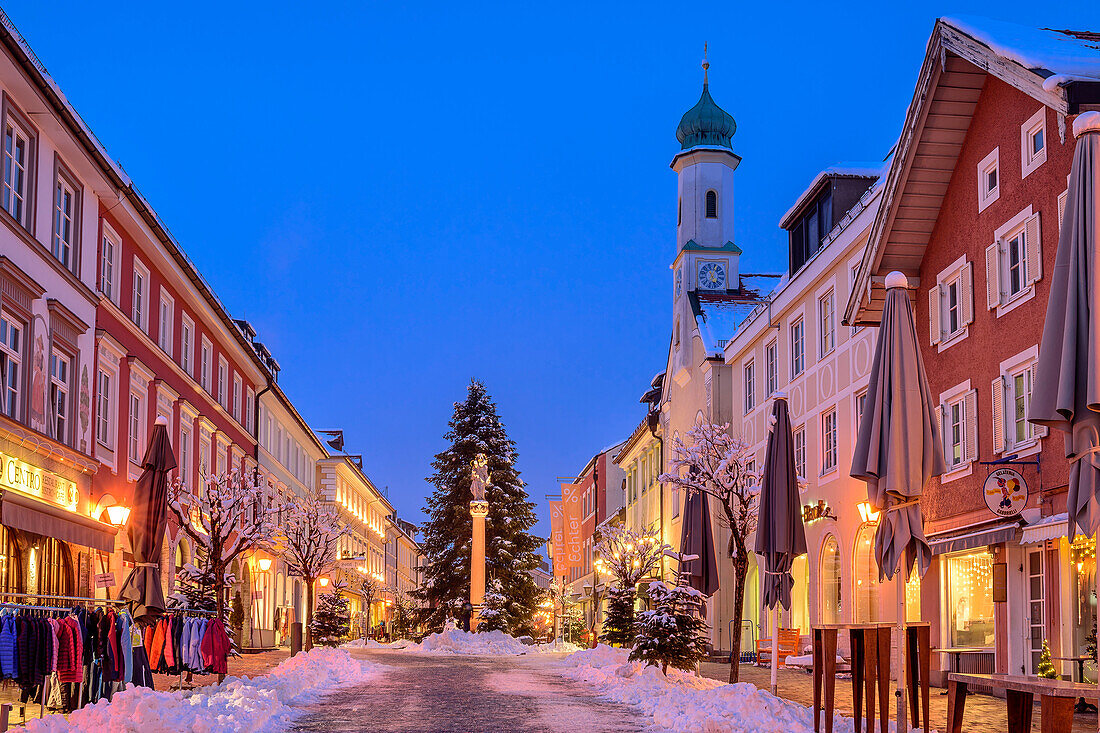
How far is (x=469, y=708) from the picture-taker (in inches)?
702

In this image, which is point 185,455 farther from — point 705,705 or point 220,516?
point 705,705

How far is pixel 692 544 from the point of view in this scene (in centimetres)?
2525

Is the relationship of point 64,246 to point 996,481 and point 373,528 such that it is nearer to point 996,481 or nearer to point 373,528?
point 996,481

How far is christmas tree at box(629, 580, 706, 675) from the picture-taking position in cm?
2225

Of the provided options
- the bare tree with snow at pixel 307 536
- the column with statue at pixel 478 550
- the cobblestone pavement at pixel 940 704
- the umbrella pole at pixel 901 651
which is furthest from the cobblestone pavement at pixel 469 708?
the column with statue at pixel 478 550

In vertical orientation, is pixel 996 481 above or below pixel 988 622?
above

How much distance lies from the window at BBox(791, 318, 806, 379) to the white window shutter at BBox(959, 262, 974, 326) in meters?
10.8

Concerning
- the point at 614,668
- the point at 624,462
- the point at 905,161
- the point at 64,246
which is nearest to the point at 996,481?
the point at 905,161

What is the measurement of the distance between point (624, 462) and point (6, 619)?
186 feet

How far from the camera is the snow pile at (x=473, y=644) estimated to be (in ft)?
147

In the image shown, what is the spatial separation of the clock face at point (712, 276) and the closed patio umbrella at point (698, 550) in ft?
77.3

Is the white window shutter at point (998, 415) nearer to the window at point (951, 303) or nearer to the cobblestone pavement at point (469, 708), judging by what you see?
the window at point (951, 303)

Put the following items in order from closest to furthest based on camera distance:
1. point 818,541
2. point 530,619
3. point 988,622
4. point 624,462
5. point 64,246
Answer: point 988,622, point 64,246, point 818,541, point 530,619, point 624,462

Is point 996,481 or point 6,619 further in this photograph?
point 996,481
